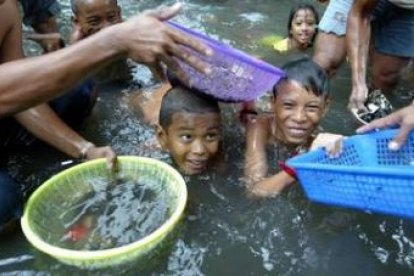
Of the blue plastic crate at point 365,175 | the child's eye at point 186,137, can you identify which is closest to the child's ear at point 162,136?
the child's eye at point 186,137

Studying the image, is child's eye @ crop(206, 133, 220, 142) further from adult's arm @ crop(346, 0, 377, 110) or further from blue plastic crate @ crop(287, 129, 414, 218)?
adult's arm @ crop(346, 0, 377, 110)

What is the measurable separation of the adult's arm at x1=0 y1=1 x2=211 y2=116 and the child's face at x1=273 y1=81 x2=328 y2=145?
1.09 metres

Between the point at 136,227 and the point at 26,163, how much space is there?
1.23 meters

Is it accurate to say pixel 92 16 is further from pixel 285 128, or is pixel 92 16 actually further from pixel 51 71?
pixel 51 71

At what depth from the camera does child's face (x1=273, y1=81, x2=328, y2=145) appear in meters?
3.43

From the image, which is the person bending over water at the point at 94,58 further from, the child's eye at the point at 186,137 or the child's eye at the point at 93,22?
the child's eye at the point at 93,22

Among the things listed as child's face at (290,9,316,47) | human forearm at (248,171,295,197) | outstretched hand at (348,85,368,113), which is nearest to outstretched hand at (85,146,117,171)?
human forearm at (248,171,295,197)

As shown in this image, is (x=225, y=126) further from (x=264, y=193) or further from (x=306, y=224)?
(x=306, y=224)

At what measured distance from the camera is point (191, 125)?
3.40 meters

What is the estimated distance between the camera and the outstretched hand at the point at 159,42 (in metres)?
2.14

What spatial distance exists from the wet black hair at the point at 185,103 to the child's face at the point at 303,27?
2.84 m

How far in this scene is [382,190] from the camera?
2.39 metres

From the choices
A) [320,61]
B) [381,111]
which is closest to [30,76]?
[381,111]

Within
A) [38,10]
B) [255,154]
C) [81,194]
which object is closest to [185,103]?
[255,154]
